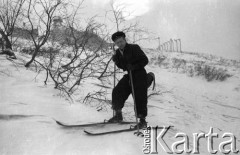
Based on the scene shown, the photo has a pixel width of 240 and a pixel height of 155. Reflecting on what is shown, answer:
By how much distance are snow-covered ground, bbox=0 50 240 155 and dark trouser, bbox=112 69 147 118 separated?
431 millimetres

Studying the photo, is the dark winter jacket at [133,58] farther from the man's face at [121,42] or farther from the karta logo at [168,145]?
the karta logo at [168,145]

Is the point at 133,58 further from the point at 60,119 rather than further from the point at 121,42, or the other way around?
the point at 60,119

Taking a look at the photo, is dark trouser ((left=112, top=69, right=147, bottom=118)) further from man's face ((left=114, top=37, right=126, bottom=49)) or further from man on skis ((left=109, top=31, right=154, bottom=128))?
man's face ((left=114, top=37, right=126, bottom=49))

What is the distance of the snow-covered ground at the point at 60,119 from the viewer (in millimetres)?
2865

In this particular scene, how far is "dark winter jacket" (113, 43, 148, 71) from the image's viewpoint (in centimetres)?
380

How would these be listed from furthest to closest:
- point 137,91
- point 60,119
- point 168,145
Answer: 1. point 137,91
2. point 60,119
3. point 168,145

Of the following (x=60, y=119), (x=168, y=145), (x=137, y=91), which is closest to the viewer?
(x=168, y=145)

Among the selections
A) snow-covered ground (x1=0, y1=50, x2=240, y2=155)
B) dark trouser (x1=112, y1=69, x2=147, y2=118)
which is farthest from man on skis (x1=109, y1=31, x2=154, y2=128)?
snow-covered ground (x1=0, y1=50, x2=240, y2=155)

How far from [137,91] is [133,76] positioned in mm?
240

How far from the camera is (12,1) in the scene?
624cm

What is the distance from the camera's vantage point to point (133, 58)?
12.6 ft

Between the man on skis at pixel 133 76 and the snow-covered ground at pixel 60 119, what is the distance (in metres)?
0.42

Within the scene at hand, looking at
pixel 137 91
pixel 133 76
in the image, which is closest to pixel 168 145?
pixel 137 91

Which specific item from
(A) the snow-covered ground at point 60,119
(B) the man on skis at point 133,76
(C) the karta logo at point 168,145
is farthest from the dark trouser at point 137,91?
(A) the snow-covered ground at point 60,119
